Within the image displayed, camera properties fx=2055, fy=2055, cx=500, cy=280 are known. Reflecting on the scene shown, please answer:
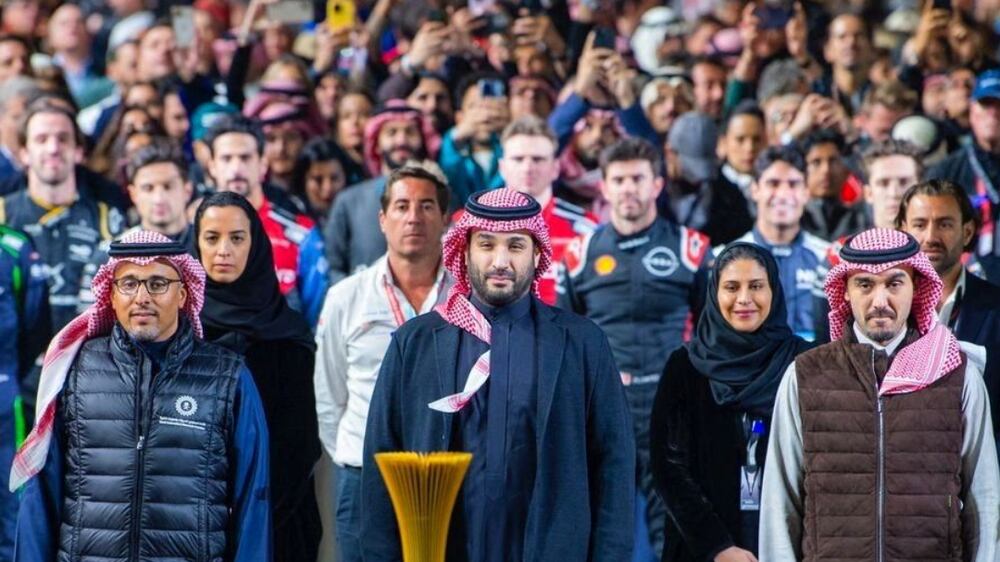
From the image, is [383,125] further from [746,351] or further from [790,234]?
[746,351]

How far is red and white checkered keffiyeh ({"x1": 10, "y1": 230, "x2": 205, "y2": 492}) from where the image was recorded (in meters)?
6.68

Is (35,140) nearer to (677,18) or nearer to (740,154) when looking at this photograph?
(740,154)

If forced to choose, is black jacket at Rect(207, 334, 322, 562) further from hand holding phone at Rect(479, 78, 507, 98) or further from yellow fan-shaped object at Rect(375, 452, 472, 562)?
hand holding phone at Rect(479, 78, 507, 98)

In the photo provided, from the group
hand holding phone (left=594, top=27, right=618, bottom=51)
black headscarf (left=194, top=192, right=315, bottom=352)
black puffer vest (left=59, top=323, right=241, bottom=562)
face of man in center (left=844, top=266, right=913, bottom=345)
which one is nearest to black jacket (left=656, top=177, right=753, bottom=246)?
hand holding phone (left=594, top=27, right=618, bottom=51)

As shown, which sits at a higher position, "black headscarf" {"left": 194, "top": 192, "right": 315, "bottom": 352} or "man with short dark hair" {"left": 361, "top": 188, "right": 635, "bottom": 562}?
"black headscarf" {"left": 194, "top": 192, "right": 315, "bottom": 352}

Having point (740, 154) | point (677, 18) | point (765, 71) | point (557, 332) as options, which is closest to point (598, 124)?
point (740, 154)

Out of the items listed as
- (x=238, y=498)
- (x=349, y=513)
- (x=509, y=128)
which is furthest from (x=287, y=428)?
(x=509, y=128)

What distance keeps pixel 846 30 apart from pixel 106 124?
183 inches

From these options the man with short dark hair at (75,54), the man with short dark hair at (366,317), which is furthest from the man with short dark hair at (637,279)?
the man with short dark hair at (75,54)

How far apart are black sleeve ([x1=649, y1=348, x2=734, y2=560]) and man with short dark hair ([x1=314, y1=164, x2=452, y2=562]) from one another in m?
1.18

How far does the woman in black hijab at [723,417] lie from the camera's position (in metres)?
7.49

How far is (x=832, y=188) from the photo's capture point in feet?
36.4

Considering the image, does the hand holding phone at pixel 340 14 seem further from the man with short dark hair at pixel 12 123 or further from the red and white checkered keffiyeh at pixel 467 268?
the red and white checkered keffiyeh at pixel 467 268

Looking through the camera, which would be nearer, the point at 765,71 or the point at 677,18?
the point at 765,71
